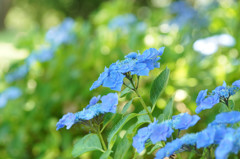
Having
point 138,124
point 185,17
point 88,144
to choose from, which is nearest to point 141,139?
point 138,124

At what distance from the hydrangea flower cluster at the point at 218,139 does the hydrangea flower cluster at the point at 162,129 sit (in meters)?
0.03

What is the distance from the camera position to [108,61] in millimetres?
2482

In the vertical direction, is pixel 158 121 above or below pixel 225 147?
above

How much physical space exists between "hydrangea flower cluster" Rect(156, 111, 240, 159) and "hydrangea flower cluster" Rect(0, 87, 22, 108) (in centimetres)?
195

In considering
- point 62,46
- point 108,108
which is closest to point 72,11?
point 62,46

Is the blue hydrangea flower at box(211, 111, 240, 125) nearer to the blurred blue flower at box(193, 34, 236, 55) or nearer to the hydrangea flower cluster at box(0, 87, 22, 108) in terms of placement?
the blurred blue flower at box(193, 34, 236, 55)

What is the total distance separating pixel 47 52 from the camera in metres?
2.70

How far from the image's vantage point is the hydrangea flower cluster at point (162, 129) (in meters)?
0.79

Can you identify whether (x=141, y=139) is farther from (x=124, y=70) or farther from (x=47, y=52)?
(x=47, y=52)

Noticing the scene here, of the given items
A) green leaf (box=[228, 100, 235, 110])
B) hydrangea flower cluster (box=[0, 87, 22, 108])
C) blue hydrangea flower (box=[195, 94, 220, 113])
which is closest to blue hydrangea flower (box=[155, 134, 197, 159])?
blue hydrangea flower (box=[195, 94, 220, 113])

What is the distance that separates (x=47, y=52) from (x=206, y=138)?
2.11 m

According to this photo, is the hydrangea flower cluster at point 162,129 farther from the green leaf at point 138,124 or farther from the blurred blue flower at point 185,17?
the blurred blue flower at point 185,17

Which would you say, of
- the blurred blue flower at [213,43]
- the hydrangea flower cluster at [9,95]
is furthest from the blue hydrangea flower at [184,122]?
the hydrangea flower cluster at [9,95]

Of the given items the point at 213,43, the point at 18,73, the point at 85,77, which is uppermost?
the point at 18,73
